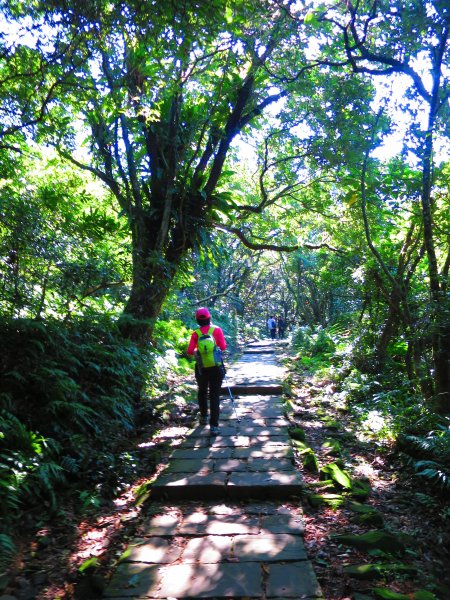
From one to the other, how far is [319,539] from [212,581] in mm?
1074

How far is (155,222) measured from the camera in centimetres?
859

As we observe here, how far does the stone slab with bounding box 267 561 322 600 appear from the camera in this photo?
2.66 meters

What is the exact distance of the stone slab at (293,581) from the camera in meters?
2.66

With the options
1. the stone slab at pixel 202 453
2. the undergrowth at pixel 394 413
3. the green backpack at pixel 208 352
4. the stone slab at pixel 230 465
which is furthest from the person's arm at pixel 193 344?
the undergrowth at pixel 394 413

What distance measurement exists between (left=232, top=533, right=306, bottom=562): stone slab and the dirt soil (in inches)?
5.7

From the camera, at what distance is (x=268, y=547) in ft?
10.6

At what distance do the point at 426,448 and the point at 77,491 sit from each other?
3.79m

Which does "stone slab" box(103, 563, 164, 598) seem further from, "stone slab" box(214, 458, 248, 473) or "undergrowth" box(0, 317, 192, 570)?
"stone slab" box(214, 458, 248, 473)

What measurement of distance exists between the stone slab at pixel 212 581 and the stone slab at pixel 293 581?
9cm

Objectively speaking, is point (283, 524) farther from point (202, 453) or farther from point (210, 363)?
point (210, 363)

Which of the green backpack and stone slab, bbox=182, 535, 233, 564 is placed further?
the green backpack

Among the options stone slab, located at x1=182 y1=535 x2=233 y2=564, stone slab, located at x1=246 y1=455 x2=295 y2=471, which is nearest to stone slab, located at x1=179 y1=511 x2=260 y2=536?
stone slab, located at x1=182 y1=535 x2=233 y2=564

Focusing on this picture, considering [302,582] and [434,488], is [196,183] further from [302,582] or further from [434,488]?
[302,582]

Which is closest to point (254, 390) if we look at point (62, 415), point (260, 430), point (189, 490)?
point (260, 430)
